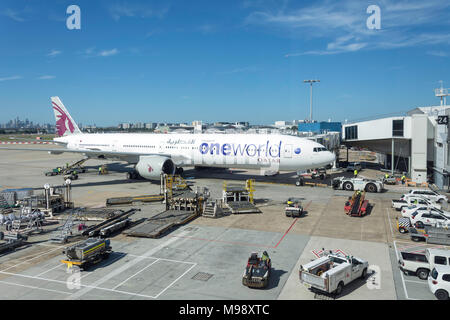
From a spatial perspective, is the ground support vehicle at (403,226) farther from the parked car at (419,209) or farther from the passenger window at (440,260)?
the passenger window at (440,260)

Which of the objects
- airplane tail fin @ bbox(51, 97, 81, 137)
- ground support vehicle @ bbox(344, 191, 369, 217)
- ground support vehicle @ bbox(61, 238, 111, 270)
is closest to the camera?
ground support vehicle @ bbox(61, 238, 111, 270)

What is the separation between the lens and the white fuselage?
112ft

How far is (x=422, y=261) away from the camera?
47.3ft

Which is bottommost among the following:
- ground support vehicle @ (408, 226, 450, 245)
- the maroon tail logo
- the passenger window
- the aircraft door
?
ground support vehicle @ (408, 226, 450, 245)

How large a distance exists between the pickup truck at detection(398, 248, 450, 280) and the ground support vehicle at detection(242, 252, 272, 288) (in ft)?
20.4

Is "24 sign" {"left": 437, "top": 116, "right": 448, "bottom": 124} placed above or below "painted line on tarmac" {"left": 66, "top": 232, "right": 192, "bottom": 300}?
above

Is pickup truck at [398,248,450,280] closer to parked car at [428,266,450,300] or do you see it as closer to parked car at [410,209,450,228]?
parked car at [428,266,450,300]

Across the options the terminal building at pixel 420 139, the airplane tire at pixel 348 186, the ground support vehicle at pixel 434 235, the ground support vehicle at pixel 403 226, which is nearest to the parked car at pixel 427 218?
the ground support vehicle at pixel 403 226

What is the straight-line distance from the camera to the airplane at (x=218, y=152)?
34219mm

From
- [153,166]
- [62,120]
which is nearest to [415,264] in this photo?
[153,166]

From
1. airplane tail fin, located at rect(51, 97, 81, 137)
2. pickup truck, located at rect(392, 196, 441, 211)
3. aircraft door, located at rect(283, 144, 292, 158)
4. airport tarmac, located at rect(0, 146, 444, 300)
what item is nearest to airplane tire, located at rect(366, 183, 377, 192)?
airport tarmac, located at rect(0, 146, 444, 300)

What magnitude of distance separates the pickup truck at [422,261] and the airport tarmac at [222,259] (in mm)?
418

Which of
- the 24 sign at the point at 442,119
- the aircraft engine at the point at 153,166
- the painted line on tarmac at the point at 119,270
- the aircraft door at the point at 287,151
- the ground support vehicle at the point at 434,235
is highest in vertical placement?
the 24 sign at the point at 442,119
